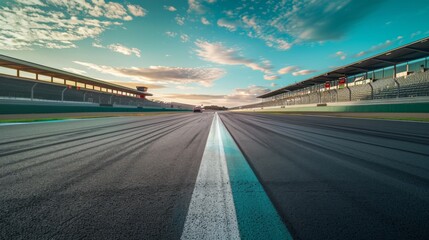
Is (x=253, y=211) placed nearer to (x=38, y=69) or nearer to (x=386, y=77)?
(x=386, y=77)

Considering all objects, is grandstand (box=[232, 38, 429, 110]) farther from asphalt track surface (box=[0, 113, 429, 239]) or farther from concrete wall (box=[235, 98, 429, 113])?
asphalt track surface (box=[0, 113, 429, 239])

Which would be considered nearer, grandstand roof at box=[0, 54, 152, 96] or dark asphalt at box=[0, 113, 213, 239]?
dark asphalt at box=[0, 113, 213, 239]

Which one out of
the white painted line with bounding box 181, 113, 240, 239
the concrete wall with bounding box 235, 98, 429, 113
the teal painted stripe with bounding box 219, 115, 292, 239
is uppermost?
the concrete wall with bounding box 235, 98, 429, 113

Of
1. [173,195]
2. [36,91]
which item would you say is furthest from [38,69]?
[173,195]

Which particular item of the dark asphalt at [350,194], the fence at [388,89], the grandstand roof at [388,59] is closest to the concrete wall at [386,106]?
the fence at [388,89]

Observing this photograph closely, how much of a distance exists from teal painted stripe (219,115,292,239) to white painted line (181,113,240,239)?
0.06 meters

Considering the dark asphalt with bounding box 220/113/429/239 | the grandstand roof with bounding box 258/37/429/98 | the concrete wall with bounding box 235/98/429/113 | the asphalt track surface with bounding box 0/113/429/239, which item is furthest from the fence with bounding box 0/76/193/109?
the grandstand roof with bounding box 258/37/429/98

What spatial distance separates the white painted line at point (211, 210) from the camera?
117cm

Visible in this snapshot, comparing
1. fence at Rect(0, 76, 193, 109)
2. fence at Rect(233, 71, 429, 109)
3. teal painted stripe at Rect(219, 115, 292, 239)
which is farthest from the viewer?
fence at Rect(0, 76, 193, 109)

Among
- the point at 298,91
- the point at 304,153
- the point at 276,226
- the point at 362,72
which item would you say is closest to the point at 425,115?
the point at 304,153

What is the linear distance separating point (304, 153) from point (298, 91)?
190 feet

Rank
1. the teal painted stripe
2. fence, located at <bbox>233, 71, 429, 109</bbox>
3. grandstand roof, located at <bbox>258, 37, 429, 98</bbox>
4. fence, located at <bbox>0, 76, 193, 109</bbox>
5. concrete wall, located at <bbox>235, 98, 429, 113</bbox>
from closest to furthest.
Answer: the teal painted stripe, concrete wall, located at <bbox>235, 98, 429, 113</bbox>, fence, located at <bbox>233, 71, 429, 109</bbox>, grandstand roof, located at <bbox>258, 37, 429, 98</bbox>, fence, located at <bbox>0, 76, 193, 109</bbox>

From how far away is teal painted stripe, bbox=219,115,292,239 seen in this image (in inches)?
46.0

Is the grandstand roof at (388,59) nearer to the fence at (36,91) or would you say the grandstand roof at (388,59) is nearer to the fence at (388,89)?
the fence at (388,89)
